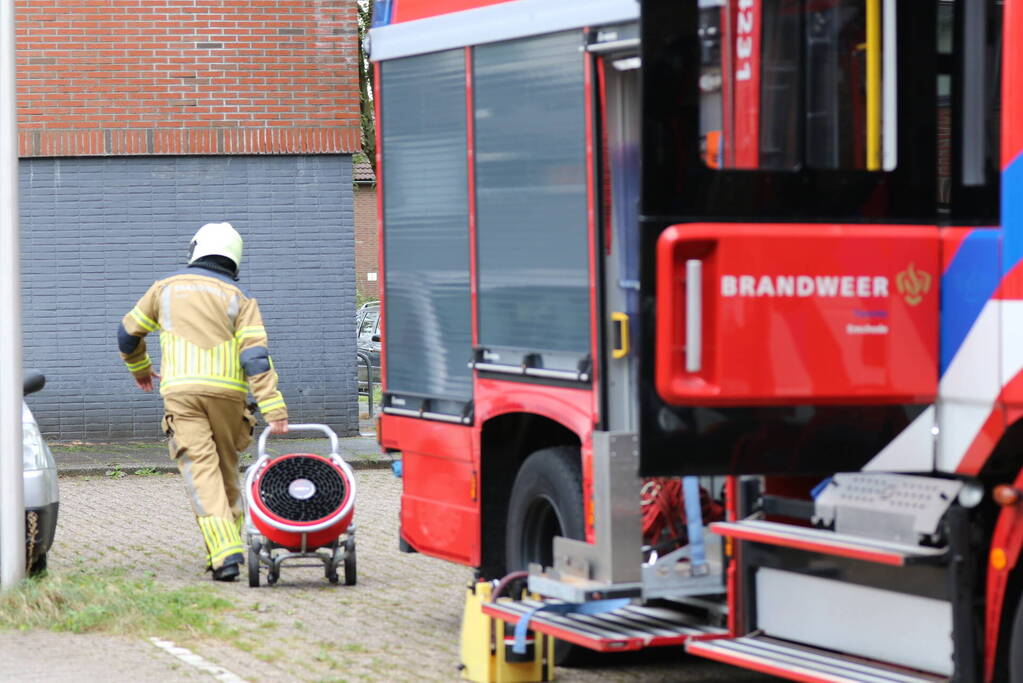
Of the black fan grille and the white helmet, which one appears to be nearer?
the black fan grille

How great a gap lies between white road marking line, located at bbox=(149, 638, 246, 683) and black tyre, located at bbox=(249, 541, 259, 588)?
1338 millimetres

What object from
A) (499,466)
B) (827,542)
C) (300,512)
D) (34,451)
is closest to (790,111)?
(827,542)

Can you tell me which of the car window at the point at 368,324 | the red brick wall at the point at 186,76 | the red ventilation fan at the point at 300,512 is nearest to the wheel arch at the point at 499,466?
the red ventilation fan at the point at 300,512

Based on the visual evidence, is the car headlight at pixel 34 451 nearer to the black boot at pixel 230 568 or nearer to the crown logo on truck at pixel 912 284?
the black boot at pixel 230 568

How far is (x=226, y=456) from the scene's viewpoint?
10031 mm

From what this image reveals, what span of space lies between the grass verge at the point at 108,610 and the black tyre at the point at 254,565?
362 millimetres

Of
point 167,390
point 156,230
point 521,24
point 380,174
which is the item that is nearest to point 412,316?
point 380,174

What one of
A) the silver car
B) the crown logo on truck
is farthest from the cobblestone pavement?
the crown logo on truck

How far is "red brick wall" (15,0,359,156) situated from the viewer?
17281mm

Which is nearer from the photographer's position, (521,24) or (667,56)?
(667,56)

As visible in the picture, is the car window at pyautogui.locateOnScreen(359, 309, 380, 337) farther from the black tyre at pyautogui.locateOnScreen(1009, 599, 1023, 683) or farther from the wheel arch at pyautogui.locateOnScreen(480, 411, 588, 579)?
the black tyre at pyautogui.locateOnScreen(1009, 599, 1023, 683)

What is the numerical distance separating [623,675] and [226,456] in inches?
133

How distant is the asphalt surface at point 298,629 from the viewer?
24.2 feet

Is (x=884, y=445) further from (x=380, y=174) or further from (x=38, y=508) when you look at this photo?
(x=38, y=508)
